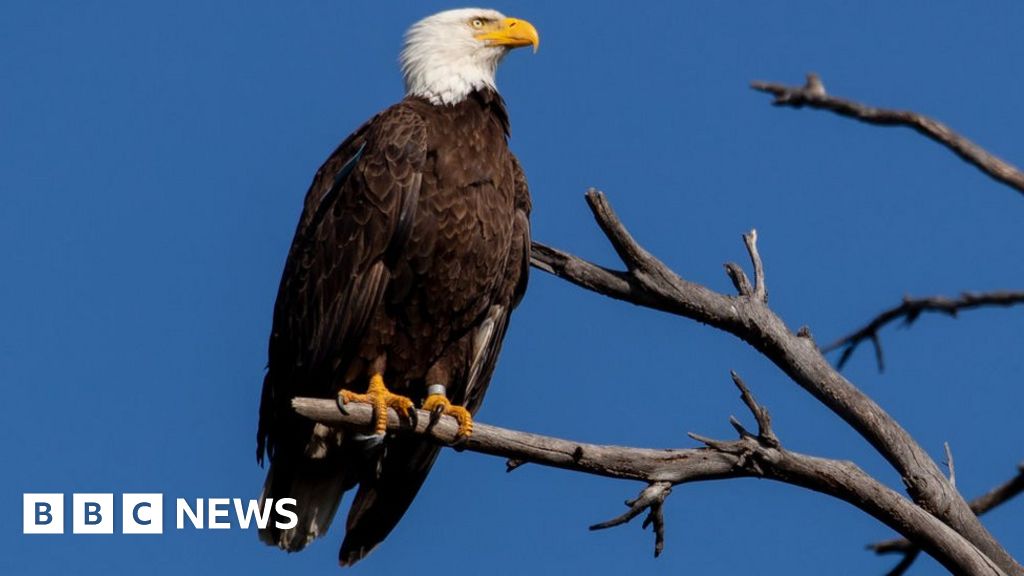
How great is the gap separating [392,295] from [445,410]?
19.3 inches

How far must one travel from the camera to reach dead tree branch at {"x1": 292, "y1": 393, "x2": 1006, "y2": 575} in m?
4.86

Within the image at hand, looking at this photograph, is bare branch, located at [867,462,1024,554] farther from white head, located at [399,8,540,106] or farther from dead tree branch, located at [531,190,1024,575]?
white head, located at [399,8,540,106]

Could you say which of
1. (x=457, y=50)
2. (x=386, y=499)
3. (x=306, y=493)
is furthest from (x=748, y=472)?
(x=457, y=50)

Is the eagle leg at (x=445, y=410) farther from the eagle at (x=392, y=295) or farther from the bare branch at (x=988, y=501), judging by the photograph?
the bare branch at (x=988, y=501)

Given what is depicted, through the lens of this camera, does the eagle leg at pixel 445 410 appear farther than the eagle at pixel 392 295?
No

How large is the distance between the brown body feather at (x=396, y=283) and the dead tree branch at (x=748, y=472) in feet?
3.75

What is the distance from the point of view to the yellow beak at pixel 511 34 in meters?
6.90

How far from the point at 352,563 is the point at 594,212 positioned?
74.5 inches

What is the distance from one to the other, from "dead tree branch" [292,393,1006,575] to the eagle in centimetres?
76

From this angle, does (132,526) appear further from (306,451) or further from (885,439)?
(885,439)

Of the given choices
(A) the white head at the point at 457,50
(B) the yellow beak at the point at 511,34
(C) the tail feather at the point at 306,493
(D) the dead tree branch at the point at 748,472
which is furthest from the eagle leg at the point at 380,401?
(B) the yellow beak at the point at 511,34

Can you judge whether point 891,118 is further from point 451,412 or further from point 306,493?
point 306,493

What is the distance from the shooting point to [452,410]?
5.91 meters

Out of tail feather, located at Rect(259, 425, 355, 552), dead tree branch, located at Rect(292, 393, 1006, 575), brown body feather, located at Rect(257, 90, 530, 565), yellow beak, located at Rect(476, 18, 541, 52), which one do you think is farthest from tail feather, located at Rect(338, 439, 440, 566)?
yellow beak, located at Rect(476, 18, 541, 52)
